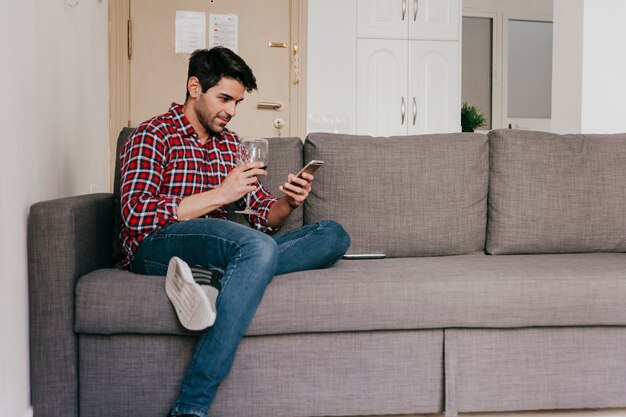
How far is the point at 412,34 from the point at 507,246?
2273mm

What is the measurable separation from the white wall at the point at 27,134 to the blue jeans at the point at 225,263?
34cm

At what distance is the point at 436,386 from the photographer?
1789 millimetres

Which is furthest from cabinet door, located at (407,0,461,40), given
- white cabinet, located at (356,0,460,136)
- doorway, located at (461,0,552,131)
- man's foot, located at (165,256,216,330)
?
man's foot, located at (165,256,216,330)

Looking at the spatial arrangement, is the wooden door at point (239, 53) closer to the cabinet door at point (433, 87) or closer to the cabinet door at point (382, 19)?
the cabinet door at point (382, 19)

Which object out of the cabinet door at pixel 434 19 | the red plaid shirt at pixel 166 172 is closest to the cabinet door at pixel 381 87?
the cabinet door at pixel 434 19

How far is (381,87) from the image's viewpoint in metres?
4.09

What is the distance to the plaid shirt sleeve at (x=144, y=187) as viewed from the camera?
69.4 inches

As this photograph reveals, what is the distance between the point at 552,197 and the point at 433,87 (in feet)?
6.71

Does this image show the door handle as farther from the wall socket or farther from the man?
the man

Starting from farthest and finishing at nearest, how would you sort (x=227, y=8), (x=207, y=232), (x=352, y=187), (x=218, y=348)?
(x=227, y=8)
(x=352, y=187)
(x=207, y=232)
(x=218, y=348)

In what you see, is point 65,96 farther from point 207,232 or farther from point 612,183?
point 612,183

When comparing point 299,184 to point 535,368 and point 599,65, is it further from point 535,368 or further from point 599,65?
point 599,65

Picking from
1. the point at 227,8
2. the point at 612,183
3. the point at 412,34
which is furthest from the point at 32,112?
the point at 412,34

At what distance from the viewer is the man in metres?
1.56
